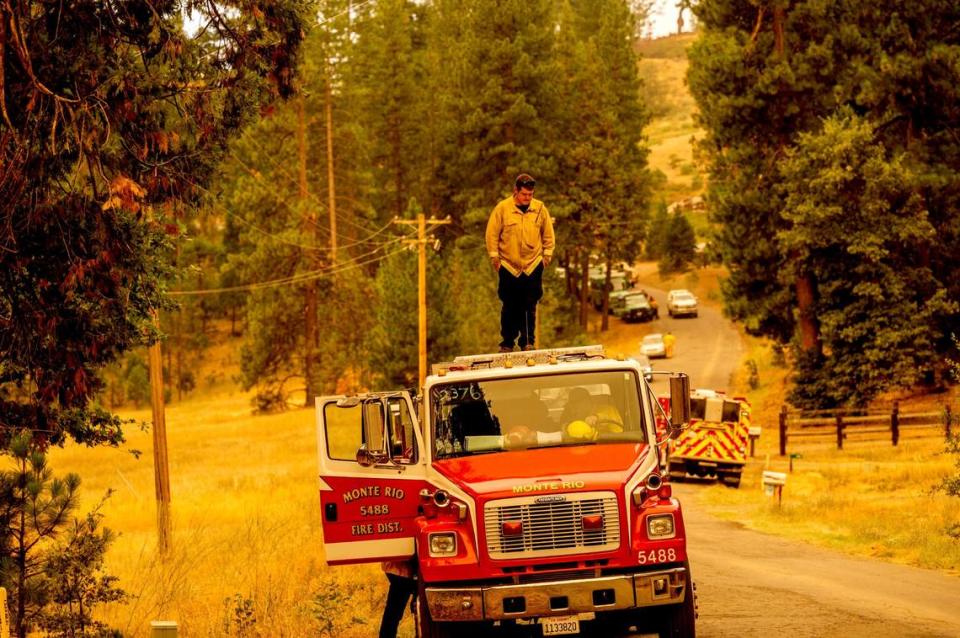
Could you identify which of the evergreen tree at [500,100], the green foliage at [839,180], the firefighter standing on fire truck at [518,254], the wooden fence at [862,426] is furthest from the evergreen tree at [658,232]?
the firefighter standing on fire truck at [518,254]

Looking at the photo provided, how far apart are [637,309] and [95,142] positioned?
72.4 meters

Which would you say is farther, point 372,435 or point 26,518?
point 372,435

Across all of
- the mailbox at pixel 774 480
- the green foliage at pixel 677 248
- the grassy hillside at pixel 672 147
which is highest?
the grassy hillside at pixel 672 147

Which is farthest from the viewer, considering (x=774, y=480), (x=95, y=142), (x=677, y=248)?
(x=677, y=248)

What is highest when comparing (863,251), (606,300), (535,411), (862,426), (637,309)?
(863,251)

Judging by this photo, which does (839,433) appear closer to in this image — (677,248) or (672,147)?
(677,248)

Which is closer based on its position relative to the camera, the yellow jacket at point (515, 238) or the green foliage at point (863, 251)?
the yellow jacket at point (515, 238)

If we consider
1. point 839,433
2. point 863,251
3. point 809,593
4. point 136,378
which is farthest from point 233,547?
point 136,378

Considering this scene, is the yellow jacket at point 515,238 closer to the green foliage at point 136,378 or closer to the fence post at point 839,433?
the fence post at point 839,433

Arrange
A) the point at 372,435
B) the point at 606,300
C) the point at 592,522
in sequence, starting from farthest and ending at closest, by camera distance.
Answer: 1. the point at 606,300
2. the point at 372,435
3. the point at 592,522

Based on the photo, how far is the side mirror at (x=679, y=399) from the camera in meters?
10.3

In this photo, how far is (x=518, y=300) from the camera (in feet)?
45.9

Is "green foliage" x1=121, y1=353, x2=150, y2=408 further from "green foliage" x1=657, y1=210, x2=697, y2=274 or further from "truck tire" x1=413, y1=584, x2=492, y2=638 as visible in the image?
"truck tire" x1=413, y1=584, x2=492, y2=638

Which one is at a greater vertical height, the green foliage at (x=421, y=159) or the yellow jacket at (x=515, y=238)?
the green foliage at (x=421, y=159)
